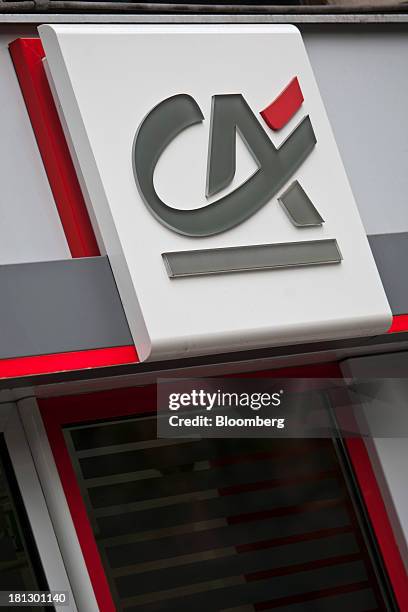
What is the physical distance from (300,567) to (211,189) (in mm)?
2047

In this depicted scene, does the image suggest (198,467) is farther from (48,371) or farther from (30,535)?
(48,371)

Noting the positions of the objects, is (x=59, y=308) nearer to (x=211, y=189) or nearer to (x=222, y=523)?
(x=211, y=189)

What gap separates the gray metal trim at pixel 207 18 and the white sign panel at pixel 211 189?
14.6 inches

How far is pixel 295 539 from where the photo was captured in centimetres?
570

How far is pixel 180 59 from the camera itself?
5148 millimetres

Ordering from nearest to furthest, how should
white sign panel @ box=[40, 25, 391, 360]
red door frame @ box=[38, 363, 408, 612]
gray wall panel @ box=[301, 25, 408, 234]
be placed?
white sign panel @ box=[40, 25, 391, 360], red door frame @ box=[38, 363, 408, 612], gray wall panel @ box=[301, 25, 408, 234]

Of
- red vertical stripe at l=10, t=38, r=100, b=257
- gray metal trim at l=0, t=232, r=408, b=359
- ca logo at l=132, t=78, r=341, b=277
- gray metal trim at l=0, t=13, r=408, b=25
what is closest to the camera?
gray metal trim at l=0, t=232, r=408, b=359

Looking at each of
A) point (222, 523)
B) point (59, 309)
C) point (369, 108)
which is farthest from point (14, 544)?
point (369, 108)

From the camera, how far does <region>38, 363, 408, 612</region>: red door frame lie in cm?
518

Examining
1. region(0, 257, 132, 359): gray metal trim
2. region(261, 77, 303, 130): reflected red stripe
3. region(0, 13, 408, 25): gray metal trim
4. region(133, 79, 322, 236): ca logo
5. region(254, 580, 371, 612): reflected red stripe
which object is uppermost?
region(0, 13, 408, 25): gray metal trim

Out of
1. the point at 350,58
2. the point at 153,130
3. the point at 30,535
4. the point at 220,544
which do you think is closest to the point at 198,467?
the point at 220,544

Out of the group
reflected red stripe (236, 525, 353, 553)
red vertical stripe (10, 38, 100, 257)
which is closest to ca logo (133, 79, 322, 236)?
red vertical stripe (10, 38, 100, 257)

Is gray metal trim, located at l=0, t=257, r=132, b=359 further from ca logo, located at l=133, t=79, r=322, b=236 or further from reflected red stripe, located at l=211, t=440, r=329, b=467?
reflected red stripe, located at l=211, t=440, r=329, b=467

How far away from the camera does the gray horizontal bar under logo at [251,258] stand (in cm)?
477
